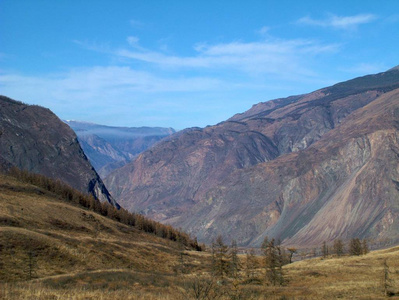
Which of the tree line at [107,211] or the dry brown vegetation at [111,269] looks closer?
the dry brown vegetation at [111,269]

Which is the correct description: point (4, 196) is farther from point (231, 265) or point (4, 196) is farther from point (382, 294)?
point (382, 294)

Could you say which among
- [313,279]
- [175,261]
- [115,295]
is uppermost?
[115,295]

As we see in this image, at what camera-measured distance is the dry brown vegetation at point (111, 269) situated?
104 ft

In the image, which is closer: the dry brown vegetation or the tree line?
the dry brown vegetation

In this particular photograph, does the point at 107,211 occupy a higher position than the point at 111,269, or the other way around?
the point at 111,269

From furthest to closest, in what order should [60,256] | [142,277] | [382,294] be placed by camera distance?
1. [60,256]
2. [142,277]
3. [382,294]

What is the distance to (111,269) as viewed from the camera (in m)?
52.1

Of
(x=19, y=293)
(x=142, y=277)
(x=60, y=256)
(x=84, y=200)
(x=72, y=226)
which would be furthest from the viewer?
(x=84, y=200)

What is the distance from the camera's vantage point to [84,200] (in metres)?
178

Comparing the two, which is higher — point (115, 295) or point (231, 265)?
point (115, 295)

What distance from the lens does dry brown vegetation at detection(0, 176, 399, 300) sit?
31766 millimetres

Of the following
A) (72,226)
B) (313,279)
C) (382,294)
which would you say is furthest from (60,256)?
(72,226)

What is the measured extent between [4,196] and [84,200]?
5989 centimetres

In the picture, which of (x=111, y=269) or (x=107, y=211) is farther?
→ (x=107, y=211)
